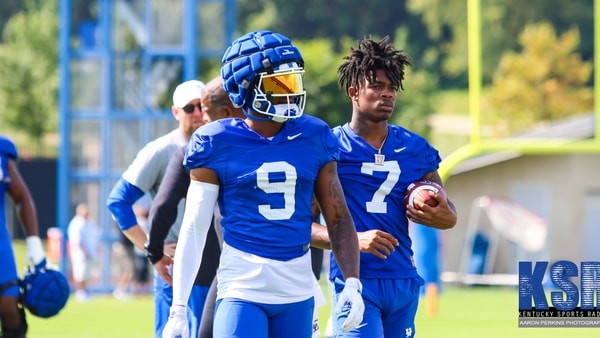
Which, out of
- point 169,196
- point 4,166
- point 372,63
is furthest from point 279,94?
point 4,166

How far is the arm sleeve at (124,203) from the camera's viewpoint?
7.39 metres

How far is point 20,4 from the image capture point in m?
60.7

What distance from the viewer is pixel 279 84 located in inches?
218

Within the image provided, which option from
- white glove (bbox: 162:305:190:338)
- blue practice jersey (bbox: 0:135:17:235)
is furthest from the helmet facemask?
blue practice jersey (bbox: 0:135:17:235)

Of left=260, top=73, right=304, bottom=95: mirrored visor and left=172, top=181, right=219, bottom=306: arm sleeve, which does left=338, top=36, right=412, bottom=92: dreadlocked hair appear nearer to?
left=260, top=73, right=304, bottom=95: mirrored visor

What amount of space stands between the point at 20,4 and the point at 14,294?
55104 mm

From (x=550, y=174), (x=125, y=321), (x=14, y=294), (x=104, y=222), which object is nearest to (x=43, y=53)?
(x=550, y=174)

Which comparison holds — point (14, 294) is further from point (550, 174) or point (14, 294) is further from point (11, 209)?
point (11, 209)

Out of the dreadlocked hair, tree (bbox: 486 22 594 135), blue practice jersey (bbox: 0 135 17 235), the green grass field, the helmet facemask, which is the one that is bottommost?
the green grass field

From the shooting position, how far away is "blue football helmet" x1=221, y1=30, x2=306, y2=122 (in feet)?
18.1

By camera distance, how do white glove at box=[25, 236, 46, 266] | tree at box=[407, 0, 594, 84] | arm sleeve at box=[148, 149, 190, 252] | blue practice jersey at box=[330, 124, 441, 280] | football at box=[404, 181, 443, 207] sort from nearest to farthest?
football at box=[404, 181, 443, 207] < blue practice jersey at box=[330, 124, 441, 280] < arm sleeve at box=[148, 149, 190, 252] < white glove at box=[25, 236, 46, 266] < tree at box=[407, 0, 594, 84]

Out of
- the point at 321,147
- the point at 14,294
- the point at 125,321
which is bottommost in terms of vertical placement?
the point at 125,321

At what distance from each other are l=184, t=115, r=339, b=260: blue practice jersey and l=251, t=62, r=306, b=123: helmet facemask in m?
0.09

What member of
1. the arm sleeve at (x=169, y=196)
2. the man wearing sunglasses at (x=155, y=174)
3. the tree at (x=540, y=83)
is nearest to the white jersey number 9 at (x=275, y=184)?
the arm sleeve at (x=169, y=196)
